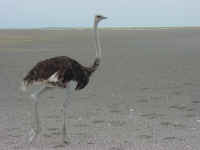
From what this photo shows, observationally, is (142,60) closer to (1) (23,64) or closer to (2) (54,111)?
(1) (23,64)

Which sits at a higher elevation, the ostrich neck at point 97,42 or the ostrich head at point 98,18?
the ostrich head at point 98,18

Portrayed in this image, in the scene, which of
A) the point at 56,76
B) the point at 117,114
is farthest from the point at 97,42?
the point at 117,114

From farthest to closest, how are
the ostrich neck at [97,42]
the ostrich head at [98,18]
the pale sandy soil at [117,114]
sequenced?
1. the ostrich head at [98,18]
2. the ostrich neck at [97,42]
3. the pale sandy soil at [117,114]

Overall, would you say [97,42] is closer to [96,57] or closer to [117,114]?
[96,57]

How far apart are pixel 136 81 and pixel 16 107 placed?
512cm

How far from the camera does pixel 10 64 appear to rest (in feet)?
68.1

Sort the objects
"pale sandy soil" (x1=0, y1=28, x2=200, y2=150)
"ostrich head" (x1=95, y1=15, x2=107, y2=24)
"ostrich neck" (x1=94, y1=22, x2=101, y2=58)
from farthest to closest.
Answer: "ostrich head" (x1=95, y1=15, x2=107, y2=24) < "ostrich neck" (x1=94, y1=22, x2=101, y2=58) < "pale sandy soil" (x1=0, y1=28, x2=200, y2=150)

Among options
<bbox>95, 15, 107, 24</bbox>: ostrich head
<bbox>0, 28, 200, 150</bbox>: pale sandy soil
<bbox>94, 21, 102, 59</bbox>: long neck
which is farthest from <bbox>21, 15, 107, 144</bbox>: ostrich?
<bbox>95, 15, 107, 24</bbox>: ostrich head

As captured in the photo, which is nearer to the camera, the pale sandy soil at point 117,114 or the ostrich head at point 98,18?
the pale sandy soil at point 117,114

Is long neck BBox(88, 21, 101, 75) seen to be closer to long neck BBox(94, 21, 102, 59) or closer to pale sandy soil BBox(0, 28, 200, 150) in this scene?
long neck BBox(94, 21, 102, 59)

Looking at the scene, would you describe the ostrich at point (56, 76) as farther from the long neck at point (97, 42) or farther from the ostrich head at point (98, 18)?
the ostrich head at point (98, 18)

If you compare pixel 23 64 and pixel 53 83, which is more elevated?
pixel 23 64

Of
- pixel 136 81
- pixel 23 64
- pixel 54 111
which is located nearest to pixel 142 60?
pixel 23 64

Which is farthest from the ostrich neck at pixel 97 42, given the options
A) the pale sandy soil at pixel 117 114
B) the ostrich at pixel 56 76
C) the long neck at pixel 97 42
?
the pale sandy soil at pixel 117 114
